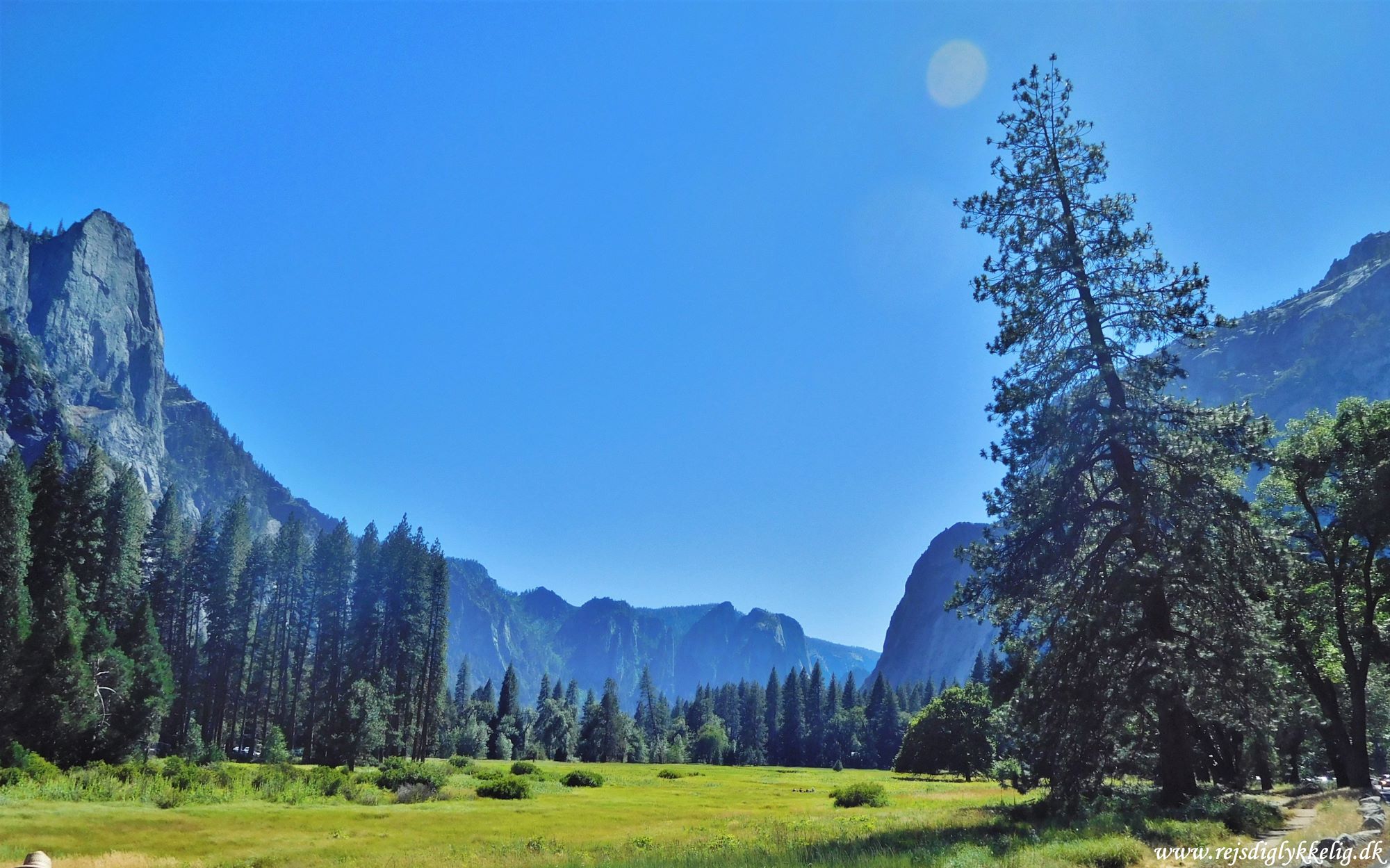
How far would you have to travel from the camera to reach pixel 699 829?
31.6 meters

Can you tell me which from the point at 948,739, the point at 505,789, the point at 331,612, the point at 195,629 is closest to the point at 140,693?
the point at 505,789

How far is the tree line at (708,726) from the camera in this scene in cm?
12369

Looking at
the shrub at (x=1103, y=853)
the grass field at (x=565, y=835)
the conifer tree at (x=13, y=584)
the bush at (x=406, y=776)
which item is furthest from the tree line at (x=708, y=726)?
the shrub at (x=1103, y=853)

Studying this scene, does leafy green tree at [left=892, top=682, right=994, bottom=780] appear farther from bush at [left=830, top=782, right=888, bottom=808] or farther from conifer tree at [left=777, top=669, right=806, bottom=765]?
conifer tree at [left=777, top=669, right=806, bottom=765]

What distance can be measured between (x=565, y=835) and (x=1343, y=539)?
3365cm

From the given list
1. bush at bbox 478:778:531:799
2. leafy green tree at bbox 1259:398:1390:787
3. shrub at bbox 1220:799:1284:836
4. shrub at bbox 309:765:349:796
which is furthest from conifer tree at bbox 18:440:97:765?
leafy green tree at bbox 1259:398:1390:787

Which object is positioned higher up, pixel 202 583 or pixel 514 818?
pixel 202 583

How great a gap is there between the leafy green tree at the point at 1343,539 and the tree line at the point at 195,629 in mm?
59241

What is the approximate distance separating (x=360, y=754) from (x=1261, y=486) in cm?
6180

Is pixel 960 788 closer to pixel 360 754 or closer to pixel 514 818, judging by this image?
pixel 514 818

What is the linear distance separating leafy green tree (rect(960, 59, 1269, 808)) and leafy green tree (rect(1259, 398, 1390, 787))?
7382mm

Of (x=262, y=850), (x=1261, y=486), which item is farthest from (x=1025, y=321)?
(x=262, y=850)

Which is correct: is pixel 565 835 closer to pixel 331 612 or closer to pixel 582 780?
pixel 582 780

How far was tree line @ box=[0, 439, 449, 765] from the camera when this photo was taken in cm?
4366
